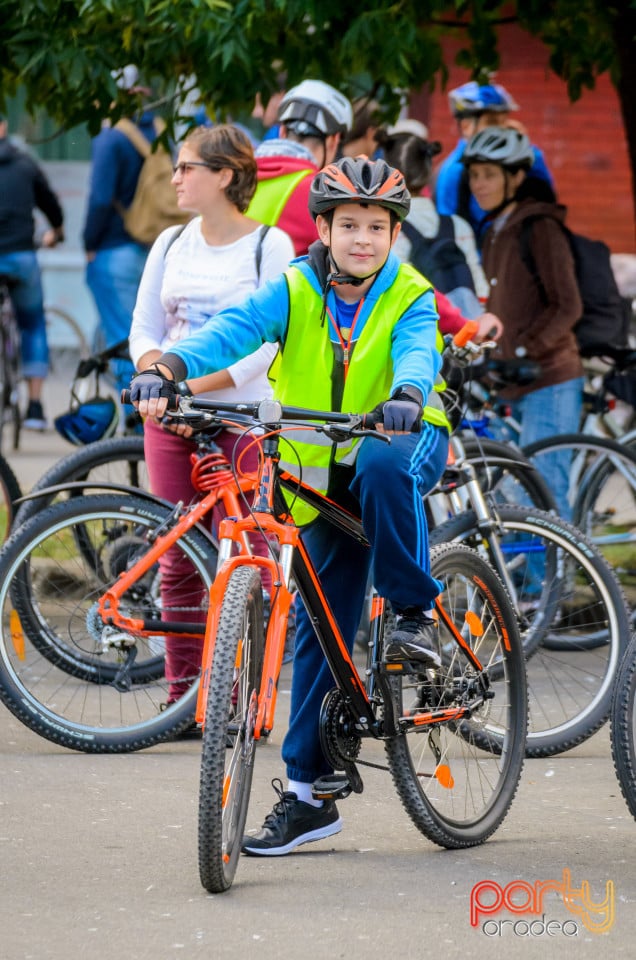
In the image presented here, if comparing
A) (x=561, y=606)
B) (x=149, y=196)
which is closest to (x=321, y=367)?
(x=561, y=606)

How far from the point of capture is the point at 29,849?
14.8 feet

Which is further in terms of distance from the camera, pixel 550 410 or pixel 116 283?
pixel 116 283

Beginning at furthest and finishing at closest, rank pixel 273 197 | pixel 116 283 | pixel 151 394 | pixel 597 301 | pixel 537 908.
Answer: pixel 116 283
pixel 597 301
pixel 273 197
pixel 537 908
pixel 151 394

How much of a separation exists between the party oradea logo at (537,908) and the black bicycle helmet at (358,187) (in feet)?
5.48

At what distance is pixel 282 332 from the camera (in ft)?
14.4

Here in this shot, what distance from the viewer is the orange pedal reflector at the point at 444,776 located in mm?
4652

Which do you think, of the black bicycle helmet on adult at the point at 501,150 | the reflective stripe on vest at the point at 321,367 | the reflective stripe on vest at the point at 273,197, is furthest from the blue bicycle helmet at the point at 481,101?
the reflective stripe on vest at the point at 321,367

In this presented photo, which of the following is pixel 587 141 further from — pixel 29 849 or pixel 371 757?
pixel 29 849

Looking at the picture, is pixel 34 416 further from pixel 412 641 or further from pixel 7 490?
pixel 412 641

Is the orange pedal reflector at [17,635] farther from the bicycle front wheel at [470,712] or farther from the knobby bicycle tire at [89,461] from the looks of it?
the bicycle front wheel at [470,712]

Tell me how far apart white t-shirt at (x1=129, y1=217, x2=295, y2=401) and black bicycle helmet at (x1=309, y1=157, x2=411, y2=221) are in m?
1.29

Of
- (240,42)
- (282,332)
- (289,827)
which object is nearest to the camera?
(282,332)

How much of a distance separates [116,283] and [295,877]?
243 inches

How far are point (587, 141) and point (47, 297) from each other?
224 inches
